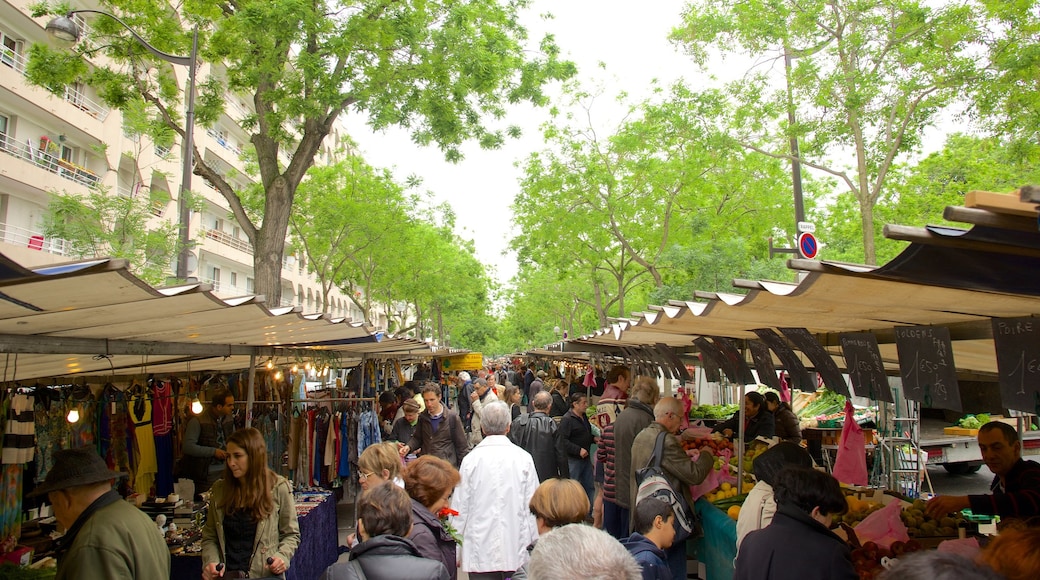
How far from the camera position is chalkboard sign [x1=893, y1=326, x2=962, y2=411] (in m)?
3.88

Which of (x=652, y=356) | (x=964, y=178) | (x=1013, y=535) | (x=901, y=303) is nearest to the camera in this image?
(x=1013, y=535)

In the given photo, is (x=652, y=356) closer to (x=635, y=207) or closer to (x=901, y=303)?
(x=901, y=303)

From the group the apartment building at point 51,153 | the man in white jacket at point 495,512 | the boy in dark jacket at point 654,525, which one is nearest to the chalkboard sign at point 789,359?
the man in white jacket at point 495,512

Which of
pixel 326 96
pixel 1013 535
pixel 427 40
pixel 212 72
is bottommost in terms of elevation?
pixel 1013 535

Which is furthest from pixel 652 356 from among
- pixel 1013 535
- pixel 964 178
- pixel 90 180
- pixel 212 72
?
pixel 212 72

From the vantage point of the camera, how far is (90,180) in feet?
69.2

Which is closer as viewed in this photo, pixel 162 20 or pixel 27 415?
pixel 27 415

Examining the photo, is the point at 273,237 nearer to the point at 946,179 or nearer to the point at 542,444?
the point at 542,444

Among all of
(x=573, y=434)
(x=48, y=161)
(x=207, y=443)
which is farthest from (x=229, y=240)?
(x=573, y=434)

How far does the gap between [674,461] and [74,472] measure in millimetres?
3981

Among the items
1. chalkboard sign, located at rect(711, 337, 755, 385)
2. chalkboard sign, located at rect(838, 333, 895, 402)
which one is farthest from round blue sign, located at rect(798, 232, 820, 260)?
chalkboard sign, located at rect(838, 333, 895, 402)

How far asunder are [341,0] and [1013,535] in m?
11.7

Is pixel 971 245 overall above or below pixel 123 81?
below

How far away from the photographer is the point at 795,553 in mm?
3135
